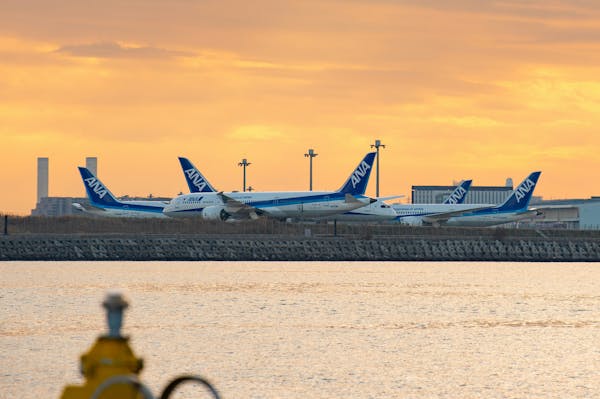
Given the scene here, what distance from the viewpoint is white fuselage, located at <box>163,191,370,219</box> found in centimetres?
13575

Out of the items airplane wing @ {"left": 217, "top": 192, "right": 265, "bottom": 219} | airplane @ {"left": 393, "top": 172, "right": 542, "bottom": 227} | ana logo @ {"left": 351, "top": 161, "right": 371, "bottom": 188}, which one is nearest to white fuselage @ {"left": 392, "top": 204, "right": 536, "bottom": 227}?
airplane @ {"left": 393, "top": 172, "right": 542, "bottom": 227}

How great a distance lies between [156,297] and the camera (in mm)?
63375

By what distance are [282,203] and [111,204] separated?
29.7m

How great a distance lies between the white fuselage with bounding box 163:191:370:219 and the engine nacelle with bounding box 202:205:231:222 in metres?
0.78

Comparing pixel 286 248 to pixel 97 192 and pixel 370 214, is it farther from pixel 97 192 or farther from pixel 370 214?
pixel 97 192

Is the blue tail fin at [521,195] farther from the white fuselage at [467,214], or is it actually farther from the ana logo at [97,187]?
the ana logo at [97,187]

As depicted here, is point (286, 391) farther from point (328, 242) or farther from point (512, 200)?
point (512, 200)

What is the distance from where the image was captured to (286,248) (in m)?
121

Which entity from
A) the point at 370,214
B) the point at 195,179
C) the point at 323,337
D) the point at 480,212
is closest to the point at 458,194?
the point at 480,212

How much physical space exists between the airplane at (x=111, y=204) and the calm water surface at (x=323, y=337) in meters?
70.0

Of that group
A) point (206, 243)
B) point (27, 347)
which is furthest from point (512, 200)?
point (27, 347)

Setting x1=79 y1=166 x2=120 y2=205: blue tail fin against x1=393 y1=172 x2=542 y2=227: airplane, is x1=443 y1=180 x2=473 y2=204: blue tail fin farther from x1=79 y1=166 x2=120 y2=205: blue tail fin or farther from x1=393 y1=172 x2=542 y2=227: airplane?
x1=79 y1=166 x2=120 y2=205: blue tail fin

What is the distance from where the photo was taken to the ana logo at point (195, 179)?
155m

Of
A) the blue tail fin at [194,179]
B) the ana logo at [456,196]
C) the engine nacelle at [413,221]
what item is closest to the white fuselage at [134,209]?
the blue tail fin at [194,179]
